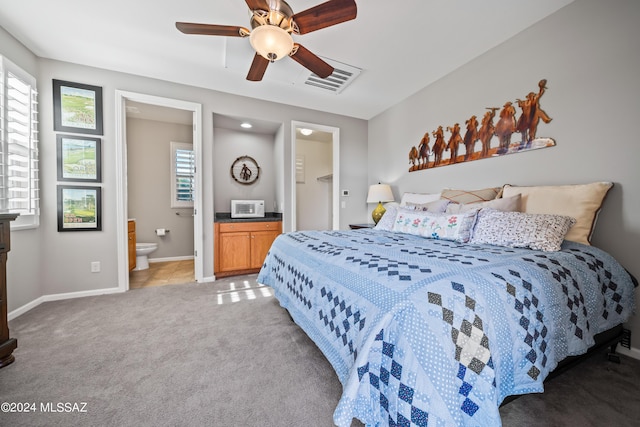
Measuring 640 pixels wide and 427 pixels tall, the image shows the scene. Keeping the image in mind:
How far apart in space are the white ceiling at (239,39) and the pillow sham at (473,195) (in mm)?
1472

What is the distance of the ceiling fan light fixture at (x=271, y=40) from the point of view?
167cm

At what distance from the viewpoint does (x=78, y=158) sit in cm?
271

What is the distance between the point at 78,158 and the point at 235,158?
1.98m

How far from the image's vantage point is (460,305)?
0.87 meters

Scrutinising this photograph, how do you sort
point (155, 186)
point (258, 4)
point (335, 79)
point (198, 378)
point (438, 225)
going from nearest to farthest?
1. point (198, 378)
2. point (258, 4)
3. point (438, 225)
4. point (335, 79)
5. point (155, 186)

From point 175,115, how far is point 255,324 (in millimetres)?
3874

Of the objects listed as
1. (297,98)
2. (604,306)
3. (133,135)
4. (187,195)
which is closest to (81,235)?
(187,195)

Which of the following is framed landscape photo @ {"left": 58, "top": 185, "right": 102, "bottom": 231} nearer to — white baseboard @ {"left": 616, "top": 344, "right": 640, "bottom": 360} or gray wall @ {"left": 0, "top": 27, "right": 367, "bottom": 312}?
gray wall @ {"left": 0, "top": 27, "right": 367, "bottom": 312}

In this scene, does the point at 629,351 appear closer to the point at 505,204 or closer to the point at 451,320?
the point at 505,204

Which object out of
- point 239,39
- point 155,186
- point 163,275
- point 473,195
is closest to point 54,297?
point 163,275

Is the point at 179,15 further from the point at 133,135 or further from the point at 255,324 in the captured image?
the point at 133,135

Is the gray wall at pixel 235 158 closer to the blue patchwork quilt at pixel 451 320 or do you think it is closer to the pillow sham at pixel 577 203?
the blue patchwork quilt at pixel 451 320

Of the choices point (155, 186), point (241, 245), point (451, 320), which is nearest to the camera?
point (451, 320)

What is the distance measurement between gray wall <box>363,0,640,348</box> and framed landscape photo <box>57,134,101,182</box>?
4.31m
